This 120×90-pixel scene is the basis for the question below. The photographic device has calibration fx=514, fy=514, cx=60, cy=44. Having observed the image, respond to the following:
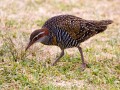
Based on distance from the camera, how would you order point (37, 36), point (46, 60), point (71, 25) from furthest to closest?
point (46, 60) < point (71, 25) < point (37, 36)

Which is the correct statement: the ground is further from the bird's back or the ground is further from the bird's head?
the bird's back

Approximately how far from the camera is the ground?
27.6ft

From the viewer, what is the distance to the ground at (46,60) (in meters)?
8.41

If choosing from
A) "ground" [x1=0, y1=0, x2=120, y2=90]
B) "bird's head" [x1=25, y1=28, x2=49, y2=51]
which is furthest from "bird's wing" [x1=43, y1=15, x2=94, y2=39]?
"ground" [x1=0, y1=0, x2=120, y2=90]

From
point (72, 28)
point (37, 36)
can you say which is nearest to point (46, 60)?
point (37, 36)

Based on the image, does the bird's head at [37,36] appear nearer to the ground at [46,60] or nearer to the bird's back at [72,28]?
the bird's back at [72,28]

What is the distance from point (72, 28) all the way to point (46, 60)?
864mm

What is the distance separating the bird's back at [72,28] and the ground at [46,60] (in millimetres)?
566

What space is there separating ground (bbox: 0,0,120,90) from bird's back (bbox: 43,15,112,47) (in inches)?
22.3

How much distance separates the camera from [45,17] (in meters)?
13.1

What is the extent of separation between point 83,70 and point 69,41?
594 mm

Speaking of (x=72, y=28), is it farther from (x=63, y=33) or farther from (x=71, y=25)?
(x=63, y=33)

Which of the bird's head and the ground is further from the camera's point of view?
the bird's head

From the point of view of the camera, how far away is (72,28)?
30.0 ft
